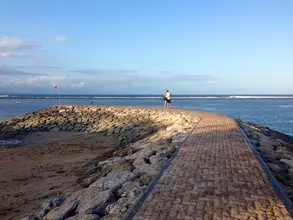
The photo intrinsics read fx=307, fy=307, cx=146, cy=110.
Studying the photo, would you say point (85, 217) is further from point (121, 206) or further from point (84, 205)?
point (121, 206)

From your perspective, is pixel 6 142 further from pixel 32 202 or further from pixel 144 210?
pixel 144 210

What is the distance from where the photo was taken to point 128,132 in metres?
16.6

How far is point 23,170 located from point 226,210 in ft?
26.5

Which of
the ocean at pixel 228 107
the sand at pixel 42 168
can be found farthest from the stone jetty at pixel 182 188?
the ocean at pixel 228 107

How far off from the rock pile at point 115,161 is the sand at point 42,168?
0.64 m

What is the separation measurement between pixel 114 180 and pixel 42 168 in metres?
5.16

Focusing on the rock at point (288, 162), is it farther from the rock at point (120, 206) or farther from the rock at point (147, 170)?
the rock at point (120, 206)

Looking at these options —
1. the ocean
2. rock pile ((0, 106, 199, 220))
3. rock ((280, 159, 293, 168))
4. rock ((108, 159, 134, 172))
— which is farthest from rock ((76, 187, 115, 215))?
the ocean

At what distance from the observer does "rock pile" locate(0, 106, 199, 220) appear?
5129 mm

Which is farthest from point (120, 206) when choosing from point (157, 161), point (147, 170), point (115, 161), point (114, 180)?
point (115, 161)

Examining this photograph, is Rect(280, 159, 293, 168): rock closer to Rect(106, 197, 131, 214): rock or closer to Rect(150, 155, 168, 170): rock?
Rect(150, 155, 168, 170): rock

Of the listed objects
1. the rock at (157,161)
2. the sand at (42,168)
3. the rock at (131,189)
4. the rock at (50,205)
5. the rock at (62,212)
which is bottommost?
the sand at (42,168)

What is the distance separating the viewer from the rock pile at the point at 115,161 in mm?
5129

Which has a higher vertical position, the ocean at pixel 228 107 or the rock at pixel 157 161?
the rock at pixel 157 161
